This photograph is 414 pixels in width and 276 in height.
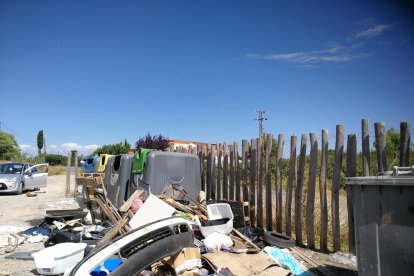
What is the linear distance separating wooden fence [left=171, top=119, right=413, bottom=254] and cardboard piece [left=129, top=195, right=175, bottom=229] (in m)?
2.08

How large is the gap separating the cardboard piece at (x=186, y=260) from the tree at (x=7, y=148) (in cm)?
4924

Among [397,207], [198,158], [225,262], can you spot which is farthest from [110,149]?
[397,207]

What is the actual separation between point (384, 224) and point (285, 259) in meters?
2.19

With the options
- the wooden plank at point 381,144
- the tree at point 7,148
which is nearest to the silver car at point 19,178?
the wooden plank at point 381,144

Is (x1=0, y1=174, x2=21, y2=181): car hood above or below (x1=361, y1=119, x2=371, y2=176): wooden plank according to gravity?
below

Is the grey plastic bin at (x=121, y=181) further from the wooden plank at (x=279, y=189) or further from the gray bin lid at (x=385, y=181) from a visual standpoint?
the gray bin lid at (x=385, y=181)

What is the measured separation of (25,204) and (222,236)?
992 cm

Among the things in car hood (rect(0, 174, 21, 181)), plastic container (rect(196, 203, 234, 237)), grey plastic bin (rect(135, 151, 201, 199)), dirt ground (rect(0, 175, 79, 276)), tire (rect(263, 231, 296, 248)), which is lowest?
dirt ground (rect(0, 175, 79, 276))

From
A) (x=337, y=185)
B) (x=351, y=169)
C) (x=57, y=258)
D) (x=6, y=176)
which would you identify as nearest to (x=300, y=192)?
(x=337, y=185)

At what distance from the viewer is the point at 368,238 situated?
11.0 feet

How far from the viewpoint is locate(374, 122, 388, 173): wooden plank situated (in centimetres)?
504

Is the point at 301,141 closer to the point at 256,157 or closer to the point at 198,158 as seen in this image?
the point at 256,157

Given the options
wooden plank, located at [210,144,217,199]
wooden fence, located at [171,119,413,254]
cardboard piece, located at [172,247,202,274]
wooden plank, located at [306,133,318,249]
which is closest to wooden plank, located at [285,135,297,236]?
wooden fence, located at [171,119,413,254]

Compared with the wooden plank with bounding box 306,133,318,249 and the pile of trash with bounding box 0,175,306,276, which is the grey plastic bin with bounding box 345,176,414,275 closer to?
the pile of trash with bounding box 0,175,306,276
